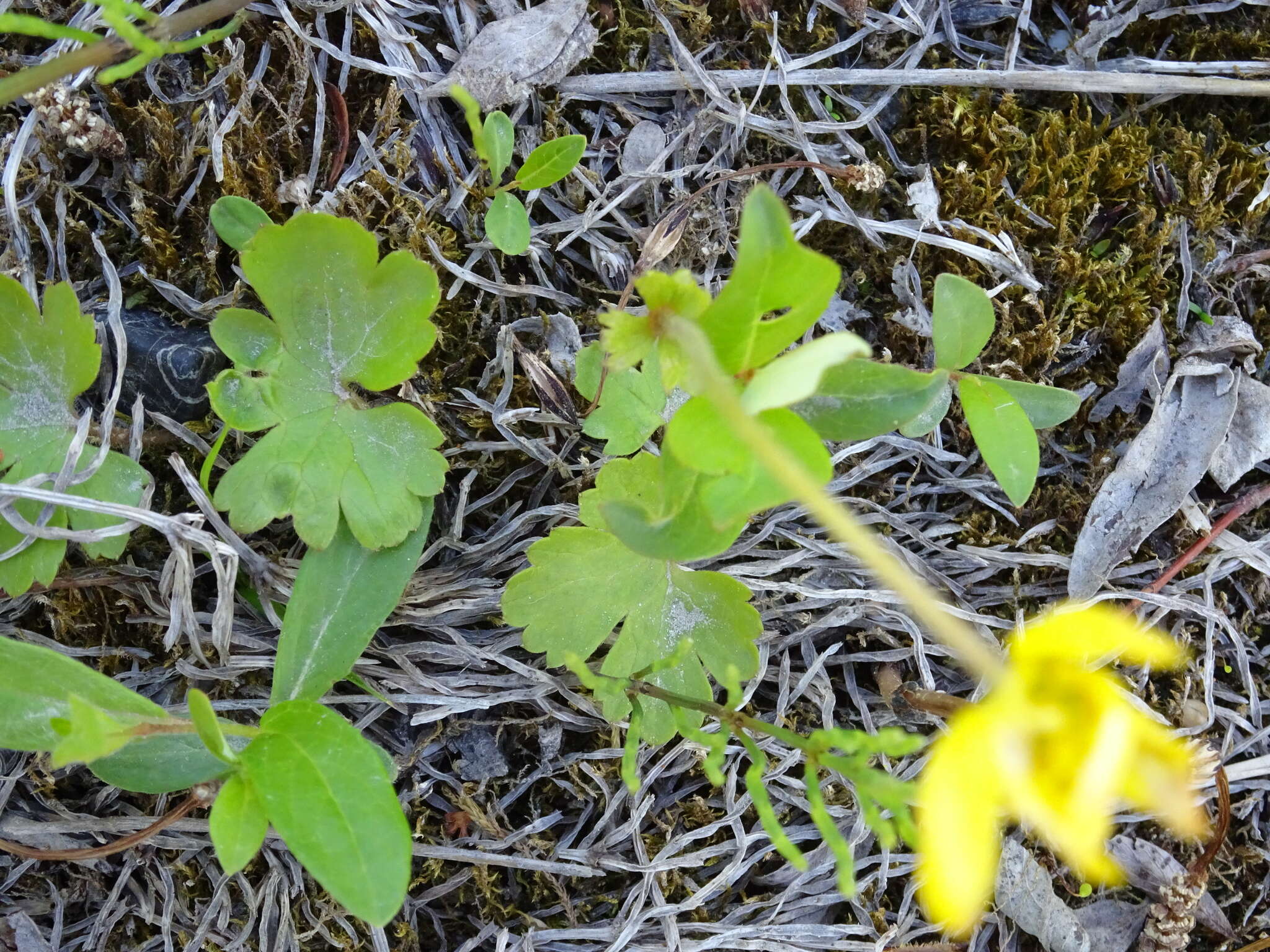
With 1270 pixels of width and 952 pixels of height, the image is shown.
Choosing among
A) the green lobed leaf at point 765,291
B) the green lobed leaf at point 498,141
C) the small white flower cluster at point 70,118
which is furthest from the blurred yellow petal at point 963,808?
the small white flower cluster at point 70,118

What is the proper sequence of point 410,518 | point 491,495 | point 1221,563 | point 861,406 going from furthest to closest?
point 1221,563
point 491,495
point 410,518
point 861,406

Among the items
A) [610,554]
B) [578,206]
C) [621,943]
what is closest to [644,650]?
[610,554]

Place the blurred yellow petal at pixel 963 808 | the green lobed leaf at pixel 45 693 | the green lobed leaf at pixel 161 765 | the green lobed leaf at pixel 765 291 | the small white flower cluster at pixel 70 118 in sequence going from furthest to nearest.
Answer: the small white flower cluster at pixel 70 118, the green lobed leaf at pixel 161 765, the green lobed leaf at pixel 45 693, the green lobed leaf at pixel 765 291, the blurred yellow petal at pixel 963 808

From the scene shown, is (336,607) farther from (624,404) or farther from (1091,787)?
(1091,787)

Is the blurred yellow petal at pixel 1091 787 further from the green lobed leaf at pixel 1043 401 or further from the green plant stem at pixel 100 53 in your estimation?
the green plant stem at pixel 100 53

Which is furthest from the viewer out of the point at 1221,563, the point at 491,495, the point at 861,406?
the point at 1221,563

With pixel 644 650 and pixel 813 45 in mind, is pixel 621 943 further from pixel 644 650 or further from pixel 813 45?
pixel 813 45
